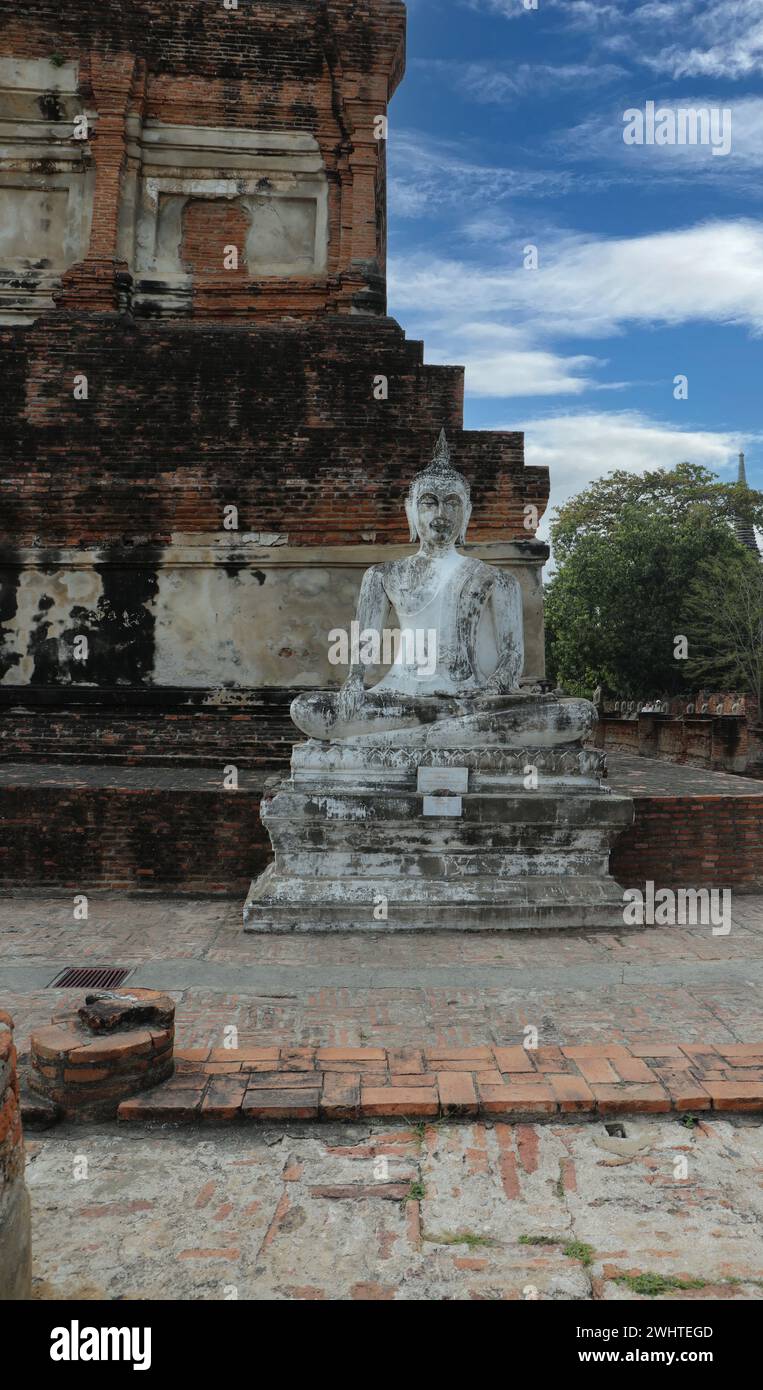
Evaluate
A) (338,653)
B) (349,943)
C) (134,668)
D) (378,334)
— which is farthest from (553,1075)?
(378,334)

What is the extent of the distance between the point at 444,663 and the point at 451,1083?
11.2 feet

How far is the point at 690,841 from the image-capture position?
6.05 meters

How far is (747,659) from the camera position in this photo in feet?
77.2

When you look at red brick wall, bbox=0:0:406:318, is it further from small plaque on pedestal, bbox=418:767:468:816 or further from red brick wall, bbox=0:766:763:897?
small plaque on pedestal, bbox=418:767:468:816

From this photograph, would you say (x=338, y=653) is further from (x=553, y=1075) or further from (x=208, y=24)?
(x=208, y=24)

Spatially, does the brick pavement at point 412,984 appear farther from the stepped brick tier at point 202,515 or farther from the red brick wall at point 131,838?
the stepped brick tier at point 202,515

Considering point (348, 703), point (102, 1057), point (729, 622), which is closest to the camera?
point (102, 1057)

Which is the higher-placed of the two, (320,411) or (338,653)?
(320,411)

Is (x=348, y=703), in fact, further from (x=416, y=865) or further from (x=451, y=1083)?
(x=451, y=1083)

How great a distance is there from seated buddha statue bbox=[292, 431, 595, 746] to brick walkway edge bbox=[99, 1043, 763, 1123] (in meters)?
2.49

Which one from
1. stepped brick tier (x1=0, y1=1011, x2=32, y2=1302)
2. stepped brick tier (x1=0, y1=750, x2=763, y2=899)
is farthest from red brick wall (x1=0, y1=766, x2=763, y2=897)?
stepped brick tier (x1=0, y1=1011, x2=32, y2=1302)

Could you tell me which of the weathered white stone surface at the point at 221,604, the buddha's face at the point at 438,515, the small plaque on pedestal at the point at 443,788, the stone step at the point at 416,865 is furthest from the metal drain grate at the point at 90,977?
the weathered white stone surface at the point at 221,604

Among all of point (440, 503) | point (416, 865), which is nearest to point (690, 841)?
point (416, 865)

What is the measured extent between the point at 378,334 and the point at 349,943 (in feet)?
23.2
